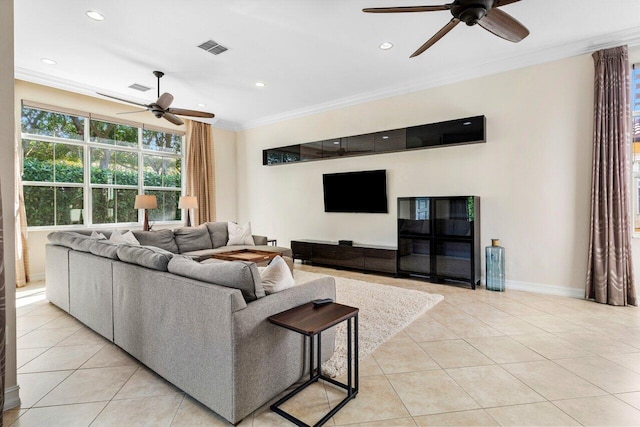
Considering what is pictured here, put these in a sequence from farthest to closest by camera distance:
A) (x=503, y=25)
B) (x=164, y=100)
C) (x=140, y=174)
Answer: (x=140, y=174) < (x=164, y=100) < (x=503, y=25)

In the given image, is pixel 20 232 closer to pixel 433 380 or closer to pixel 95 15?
pixel 95 15

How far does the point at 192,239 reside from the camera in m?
5.31

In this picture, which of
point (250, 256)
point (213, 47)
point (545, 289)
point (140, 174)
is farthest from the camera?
point (140, 174)

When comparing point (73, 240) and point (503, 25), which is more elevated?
point (503, 25)

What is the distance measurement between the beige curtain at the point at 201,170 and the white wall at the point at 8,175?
16.3 ft

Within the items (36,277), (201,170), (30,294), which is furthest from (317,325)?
(201,170)

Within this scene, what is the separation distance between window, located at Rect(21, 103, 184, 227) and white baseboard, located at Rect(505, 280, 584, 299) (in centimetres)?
640

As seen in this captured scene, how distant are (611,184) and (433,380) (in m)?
3.26

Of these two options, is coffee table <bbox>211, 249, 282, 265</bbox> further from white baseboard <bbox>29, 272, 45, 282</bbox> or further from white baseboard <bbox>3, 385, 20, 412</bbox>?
white baseboard <bbox>29, 272, 45, 282</bbox>

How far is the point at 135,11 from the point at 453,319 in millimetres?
4433

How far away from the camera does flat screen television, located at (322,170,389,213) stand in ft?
17.7

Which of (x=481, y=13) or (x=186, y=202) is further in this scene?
(x=186, y=202)

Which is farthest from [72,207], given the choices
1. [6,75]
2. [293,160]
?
[6,75]

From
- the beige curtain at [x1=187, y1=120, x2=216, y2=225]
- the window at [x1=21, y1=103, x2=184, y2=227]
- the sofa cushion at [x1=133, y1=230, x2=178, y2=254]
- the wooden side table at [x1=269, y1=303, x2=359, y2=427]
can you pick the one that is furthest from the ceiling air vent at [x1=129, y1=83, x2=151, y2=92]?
the wooden side table at [x1=269, y1=303, x2=359, y2=427]
